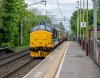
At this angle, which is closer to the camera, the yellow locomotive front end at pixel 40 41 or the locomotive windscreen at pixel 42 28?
the yellow locomotive front end at pixel 40 41

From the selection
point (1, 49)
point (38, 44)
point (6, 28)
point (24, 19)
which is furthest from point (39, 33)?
point (24, 19)

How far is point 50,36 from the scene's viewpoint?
37.0 meters

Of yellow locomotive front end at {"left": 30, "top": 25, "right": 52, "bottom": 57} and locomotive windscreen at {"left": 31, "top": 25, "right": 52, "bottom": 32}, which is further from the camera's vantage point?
locomotive windscreen at {"left": 31, "top": 25, "right": 52, "bottom": 32}

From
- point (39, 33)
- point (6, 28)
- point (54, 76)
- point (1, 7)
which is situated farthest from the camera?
point (6, 28)

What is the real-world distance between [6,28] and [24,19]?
13.4 meters

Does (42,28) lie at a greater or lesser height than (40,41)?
greater

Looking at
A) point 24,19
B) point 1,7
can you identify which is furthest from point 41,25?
point 24,19

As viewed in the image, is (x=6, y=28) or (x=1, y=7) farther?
(x=6, y=28)

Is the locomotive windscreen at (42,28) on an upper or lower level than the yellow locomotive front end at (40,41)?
upper

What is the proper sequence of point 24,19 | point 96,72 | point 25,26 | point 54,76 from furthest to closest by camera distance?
point 25,26
point 24,19
point 96,72
point 54,76

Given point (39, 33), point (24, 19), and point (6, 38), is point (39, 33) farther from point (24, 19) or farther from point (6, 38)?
point (24, 19)

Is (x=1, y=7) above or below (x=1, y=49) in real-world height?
above

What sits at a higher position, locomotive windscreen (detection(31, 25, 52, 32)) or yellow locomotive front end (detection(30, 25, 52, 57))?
locomotive windscreen (detection(31, 25, 52, 32))

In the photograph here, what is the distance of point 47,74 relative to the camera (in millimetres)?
20109
